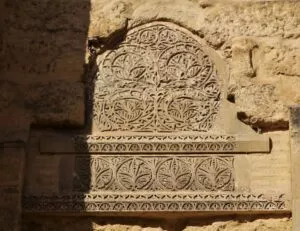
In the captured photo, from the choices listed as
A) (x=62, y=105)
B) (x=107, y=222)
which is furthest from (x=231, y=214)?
(x=62, y=105)

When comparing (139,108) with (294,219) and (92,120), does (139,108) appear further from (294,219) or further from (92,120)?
(294,219)

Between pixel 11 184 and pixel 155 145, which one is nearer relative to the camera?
pixel 11 184

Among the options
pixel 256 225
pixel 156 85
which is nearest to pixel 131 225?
pixel 256 225

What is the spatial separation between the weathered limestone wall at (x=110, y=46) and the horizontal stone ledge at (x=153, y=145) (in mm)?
80

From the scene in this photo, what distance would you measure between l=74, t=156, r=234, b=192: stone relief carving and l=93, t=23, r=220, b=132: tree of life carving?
238mm

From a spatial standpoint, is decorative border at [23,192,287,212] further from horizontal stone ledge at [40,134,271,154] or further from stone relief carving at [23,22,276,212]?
horizontal stone ledge at [40,134,271,154]

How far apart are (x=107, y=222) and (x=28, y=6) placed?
1.65 meters

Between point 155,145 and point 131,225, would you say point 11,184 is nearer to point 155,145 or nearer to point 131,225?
point 131,225

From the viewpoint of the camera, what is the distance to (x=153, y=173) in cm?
583

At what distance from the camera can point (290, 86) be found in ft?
19.8

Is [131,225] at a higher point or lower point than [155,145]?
lower

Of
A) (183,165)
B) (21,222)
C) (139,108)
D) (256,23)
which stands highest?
(256,23)

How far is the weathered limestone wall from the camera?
229 inches

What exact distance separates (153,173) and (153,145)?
0.19m
